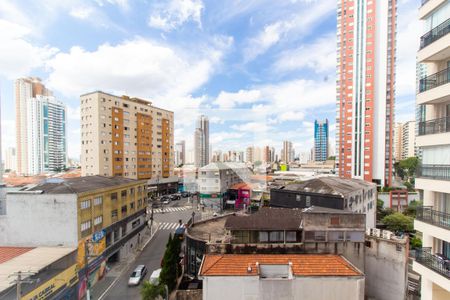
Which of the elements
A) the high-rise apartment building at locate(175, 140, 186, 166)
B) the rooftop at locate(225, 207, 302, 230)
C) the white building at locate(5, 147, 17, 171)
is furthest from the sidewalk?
the white building at locate(5, 147, 17, 171)

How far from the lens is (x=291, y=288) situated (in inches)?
406

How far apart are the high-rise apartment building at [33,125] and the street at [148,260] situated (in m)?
56.2

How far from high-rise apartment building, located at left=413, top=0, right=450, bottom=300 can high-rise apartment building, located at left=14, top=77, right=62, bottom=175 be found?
87.0 meters

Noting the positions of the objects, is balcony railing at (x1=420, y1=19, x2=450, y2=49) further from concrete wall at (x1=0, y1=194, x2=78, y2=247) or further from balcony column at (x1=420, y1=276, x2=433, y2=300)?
concrete wall at (x1=0, y1=194, x2=78, y2=247)

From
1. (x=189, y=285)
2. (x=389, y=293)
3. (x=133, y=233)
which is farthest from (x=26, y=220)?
(x=389, y=293)

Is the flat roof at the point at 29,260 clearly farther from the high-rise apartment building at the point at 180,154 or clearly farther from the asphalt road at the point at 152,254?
the high-rise apartment building at the point at 180,154

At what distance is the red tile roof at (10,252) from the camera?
12981 mm

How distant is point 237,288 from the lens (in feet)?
33.8

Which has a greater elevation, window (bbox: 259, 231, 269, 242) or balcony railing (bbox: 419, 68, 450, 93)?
balcony railing (bbox: 419, 68, 450, 93)

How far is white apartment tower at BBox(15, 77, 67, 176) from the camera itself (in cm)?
6406

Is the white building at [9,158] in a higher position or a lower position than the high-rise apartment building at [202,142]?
lower

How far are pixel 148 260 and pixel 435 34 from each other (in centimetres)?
2465

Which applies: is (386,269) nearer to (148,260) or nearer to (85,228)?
(148,260)

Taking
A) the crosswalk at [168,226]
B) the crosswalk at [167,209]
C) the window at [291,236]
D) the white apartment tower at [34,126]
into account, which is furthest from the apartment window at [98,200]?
the white apartment tower at [34,126]
